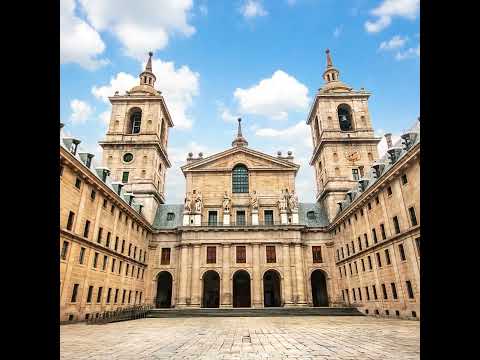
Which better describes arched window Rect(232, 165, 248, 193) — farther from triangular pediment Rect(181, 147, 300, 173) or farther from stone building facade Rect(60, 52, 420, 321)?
triangular pediment Rect(181, 147, 300, 173)

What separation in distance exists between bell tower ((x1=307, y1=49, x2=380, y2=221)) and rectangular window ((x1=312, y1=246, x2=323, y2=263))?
5.07 metres

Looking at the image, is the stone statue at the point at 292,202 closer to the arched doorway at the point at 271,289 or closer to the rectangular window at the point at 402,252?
the arched doorway at the point at 271,289

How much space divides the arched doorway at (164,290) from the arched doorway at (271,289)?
49.3 ft

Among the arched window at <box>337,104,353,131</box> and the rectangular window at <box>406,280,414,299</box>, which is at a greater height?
the arched window at <box>337,104,353,131</box>

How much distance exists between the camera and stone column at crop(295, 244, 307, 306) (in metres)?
43.7

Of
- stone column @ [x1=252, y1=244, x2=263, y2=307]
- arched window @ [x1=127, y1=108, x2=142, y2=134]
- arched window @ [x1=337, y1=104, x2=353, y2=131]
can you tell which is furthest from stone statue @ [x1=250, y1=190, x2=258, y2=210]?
arched window @ [x1=127, y1=108, x2=142, y2=134]

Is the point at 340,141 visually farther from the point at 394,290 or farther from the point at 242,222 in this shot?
the point at 394,290

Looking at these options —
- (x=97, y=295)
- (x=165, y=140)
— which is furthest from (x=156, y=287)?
(x=165, y=140)

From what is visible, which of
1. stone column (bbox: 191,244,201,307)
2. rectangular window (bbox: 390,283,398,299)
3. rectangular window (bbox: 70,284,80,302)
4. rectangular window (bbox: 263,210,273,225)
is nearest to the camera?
rectangular window (bbox: 70,284,80,302)

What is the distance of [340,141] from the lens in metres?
53.2

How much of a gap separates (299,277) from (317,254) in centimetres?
530

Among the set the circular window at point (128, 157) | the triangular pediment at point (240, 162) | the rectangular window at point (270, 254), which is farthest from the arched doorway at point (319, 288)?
the circular window at point (128, 157)

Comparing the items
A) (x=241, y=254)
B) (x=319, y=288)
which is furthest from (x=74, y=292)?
(x=319, y=288)
